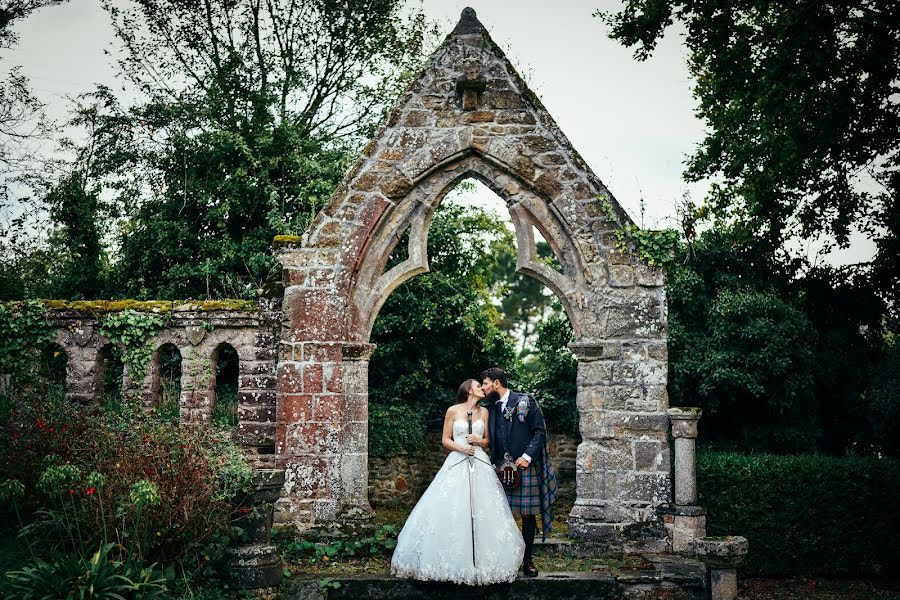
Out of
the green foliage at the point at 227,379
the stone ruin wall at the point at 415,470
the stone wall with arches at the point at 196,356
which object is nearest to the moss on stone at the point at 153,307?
the stone wall with arches at the point at 196,356

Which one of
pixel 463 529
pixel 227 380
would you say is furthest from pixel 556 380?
pixel 463 529

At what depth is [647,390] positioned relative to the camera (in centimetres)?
707

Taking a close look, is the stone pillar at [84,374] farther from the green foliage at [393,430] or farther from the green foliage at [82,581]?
the green foliage at [393,430]

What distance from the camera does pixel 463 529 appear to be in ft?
19.1

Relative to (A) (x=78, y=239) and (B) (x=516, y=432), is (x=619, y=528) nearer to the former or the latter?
(B) (x=516, y=432)

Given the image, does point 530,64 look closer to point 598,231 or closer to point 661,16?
point 661,16

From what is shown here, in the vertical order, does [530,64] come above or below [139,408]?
above

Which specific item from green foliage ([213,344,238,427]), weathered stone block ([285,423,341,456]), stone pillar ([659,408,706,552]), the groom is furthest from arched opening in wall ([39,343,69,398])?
stone pillar ([659,408,706,552])

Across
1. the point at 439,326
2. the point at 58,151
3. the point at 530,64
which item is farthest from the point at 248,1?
the point at 439,326

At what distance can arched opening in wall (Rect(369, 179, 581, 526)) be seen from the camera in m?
11.5

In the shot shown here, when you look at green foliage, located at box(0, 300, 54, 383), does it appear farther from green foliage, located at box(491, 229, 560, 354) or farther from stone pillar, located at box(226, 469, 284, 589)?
green foliage, located at box(491, 229, 560, 354)

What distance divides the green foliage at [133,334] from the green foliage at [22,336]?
0.60 metres

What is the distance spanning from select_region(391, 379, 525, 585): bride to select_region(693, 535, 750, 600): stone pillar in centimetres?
160

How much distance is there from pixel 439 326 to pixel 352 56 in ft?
19.5
